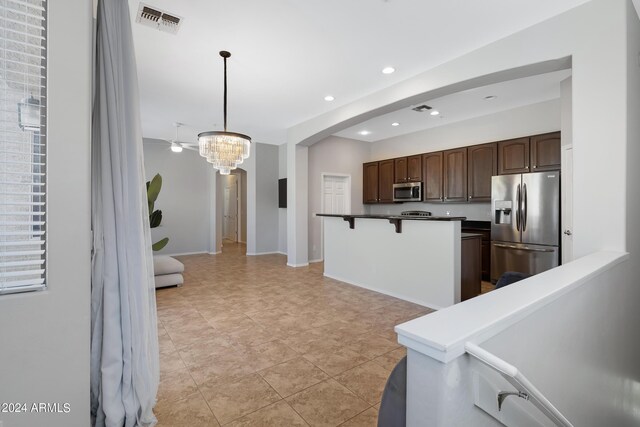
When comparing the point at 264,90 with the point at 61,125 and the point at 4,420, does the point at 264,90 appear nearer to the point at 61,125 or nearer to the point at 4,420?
the point at 61,125

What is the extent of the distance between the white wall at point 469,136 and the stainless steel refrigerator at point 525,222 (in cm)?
90

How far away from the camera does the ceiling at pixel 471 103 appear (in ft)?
13.5

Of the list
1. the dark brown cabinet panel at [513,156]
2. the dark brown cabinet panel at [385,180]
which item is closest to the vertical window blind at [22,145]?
the dark brown cabinet panel at [513,156]

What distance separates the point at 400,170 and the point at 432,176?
32.7 inches

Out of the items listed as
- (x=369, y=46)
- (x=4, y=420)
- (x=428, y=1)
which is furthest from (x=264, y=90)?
(x=4, y=420)

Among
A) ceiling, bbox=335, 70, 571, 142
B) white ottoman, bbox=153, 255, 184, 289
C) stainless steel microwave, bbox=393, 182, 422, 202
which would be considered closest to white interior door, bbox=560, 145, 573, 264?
ceiling, bbox=335, 70, 571, 142

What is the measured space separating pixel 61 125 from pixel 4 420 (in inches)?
38.8

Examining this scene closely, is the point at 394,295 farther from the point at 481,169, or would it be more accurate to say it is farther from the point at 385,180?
the point at 385,180

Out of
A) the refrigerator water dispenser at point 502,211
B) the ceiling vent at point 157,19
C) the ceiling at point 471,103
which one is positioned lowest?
the refrigerator water dispenser at point 502,211

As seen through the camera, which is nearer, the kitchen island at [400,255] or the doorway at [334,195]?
the kitchen island at [400,255]

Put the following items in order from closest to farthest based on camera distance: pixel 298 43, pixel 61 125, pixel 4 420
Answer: pixel 4 420 < pixel 61 125 < pixel 298 43

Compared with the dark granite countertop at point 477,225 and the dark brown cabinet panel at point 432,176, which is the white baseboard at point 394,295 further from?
the dark brown cabinet panel at point 432,176

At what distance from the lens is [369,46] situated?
3135 mm

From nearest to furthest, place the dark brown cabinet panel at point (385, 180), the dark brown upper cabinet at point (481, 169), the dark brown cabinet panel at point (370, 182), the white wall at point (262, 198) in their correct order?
the dark brown upper cabinet at point (481, 169) < the dark brown cabinet panel at point (385, 180) < the dark brown cabinet panel at point (370, 182) < the white wall at point (262, 198)
